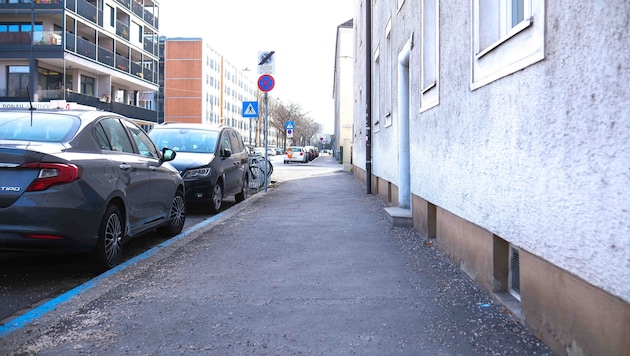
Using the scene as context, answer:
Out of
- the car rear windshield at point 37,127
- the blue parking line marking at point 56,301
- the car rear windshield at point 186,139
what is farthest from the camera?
the car rear windshield at point 186,139

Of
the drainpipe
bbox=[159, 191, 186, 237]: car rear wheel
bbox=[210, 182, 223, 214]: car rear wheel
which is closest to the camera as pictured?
bbox=[159, 191, 186, 237]: car rear wheel

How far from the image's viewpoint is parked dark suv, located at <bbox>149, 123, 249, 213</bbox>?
31.3 ft

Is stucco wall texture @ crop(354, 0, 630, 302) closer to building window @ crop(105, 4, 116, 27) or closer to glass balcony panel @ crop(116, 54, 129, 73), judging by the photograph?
glass balcony panel @ crop(116, 54, 129, 73)

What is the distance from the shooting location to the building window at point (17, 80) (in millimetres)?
32656

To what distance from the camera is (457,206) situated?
5.14 meters

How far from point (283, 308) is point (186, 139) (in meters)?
7.36

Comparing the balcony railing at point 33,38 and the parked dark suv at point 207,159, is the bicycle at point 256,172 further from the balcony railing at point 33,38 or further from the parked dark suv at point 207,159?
the balcony railing at point 33,38

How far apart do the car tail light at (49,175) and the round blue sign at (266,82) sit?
33.8 feet

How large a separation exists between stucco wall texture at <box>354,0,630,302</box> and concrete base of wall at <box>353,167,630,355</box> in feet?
0.30

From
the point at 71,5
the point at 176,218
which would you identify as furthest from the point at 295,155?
the point at 176,218

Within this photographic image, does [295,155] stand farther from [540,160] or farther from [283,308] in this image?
[540,160]

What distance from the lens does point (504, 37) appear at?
12.8ft

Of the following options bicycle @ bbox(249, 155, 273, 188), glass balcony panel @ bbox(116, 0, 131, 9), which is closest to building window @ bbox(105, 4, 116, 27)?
glass balcony panel @ bbox(116, 0, 131, 9)

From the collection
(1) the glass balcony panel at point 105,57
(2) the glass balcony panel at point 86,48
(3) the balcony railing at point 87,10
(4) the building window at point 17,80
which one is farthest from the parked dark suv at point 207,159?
(1) the glass balcony panel at point 105,57
